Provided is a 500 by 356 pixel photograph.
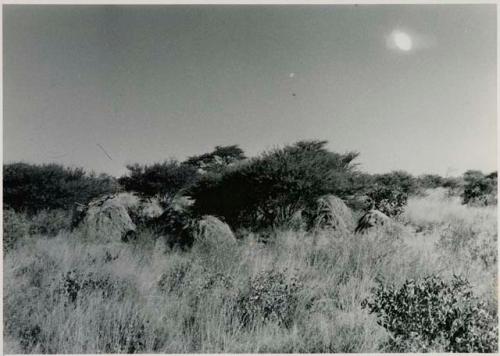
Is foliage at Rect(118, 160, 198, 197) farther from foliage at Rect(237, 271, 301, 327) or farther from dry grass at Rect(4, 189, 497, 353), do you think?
foliage at Rect(237, 271, 301, 327)

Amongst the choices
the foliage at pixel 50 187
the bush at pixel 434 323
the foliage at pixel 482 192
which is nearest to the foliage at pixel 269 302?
the bush at pixel 434 323

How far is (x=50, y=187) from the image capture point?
8336 mm

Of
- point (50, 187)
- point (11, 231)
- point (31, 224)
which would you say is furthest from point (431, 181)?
point (11, 231)

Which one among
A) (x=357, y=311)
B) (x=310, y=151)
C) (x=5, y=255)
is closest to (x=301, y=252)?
(x=357, y=311)

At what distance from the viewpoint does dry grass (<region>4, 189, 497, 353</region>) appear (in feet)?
11.4

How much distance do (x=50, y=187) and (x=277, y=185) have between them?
16.6ft

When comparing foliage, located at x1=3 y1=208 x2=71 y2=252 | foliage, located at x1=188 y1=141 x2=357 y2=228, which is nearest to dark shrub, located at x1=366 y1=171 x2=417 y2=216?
foliage, located at x1=188 y1=141 x2=357 y2=228

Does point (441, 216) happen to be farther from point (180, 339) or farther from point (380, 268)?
point (180, 339)

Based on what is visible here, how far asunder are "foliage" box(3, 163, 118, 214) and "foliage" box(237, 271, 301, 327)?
4.99 m

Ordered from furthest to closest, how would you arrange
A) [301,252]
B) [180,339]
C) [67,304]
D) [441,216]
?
[441,216] < [301,252] < [67,304] < [180,339]

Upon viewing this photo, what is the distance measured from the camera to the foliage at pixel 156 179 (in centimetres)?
891

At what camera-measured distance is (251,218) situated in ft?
22.4

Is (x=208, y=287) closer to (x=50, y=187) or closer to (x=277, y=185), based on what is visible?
(x=277, y=185)

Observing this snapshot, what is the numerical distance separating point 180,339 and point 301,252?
2.16 metres
